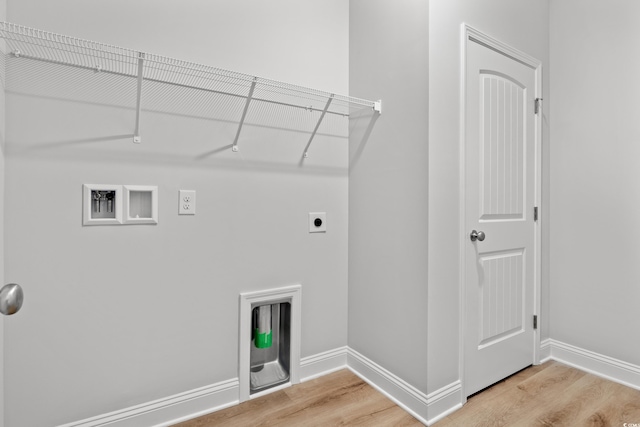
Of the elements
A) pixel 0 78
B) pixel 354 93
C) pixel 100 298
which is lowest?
pixel 100 298

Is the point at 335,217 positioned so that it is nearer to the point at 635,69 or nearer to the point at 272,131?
the point at 272,131

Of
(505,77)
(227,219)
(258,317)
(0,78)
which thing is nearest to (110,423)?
(258,317)

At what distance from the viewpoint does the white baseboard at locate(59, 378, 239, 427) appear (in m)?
1.32

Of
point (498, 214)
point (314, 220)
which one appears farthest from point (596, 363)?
point (314, 220)

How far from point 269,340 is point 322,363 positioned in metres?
0.38

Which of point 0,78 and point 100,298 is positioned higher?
point 0,78

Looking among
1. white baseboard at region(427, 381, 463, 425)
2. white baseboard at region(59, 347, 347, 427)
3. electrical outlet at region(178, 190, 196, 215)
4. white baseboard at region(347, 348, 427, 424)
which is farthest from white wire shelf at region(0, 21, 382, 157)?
white baseboard at region(427, 381, 463, 425)

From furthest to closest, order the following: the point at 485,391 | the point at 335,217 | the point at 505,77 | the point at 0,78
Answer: the point at 335,217 → the point at 505,77 → the point at 485,391 → the point at 0,78

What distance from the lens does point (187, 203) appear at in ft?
4.82

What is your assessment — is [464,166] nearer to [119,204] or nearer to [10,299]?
[119,204]

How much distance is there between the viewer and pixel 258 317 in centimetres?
174

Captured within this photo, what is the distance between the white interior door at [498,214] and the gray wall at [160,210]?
2.66 ft

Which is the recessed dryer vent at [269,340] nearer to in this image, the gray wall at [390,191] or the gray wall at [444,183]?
the gray wall at [390,191]

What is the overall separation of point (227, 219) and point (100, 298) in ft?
2.06
